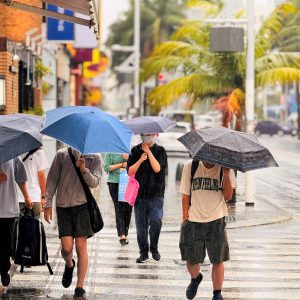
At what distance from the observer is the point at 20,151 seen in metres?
9.34

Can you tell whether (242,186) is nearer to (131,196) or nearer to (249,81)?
(249,81)

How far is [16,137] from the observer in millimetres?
9344

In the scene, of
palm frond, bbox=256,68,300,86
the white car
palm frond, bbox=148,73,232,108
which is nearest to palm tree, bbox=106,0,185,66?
the white car

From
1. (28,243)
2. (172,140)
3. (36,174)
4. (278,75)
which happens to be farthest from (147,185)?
(172,140)

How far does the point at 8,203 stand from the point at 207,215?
7.02ft

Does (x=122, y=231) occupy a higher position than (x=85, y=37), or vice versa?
(x=85, y=37)

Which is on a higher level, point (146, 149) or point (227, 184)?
point (146, 149)

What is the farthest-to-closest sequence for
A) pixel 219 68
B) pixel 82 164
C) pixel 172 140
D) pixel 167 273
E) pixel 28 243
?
pixel 172 140
pixel 219 68
pixel 167 273
pixel 28 243
pixel 82 164

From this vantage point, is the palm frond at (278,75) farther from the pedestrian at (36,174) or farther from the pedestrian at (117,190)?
the pedestrian at (36,174)

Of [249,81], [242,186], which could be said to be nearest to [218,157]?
[249,81]

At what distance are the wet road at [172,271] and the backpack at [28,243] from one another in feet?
1.08

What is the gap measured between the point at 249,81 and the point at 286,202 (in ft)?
9.55

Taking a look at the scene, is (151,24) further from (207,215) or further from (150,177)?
(207,215)

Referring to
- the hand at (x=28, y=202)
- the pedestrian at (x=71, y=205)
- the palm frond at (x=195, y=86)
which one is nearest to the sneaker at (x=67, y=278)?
the pedestrian at (x=71, y=205)
